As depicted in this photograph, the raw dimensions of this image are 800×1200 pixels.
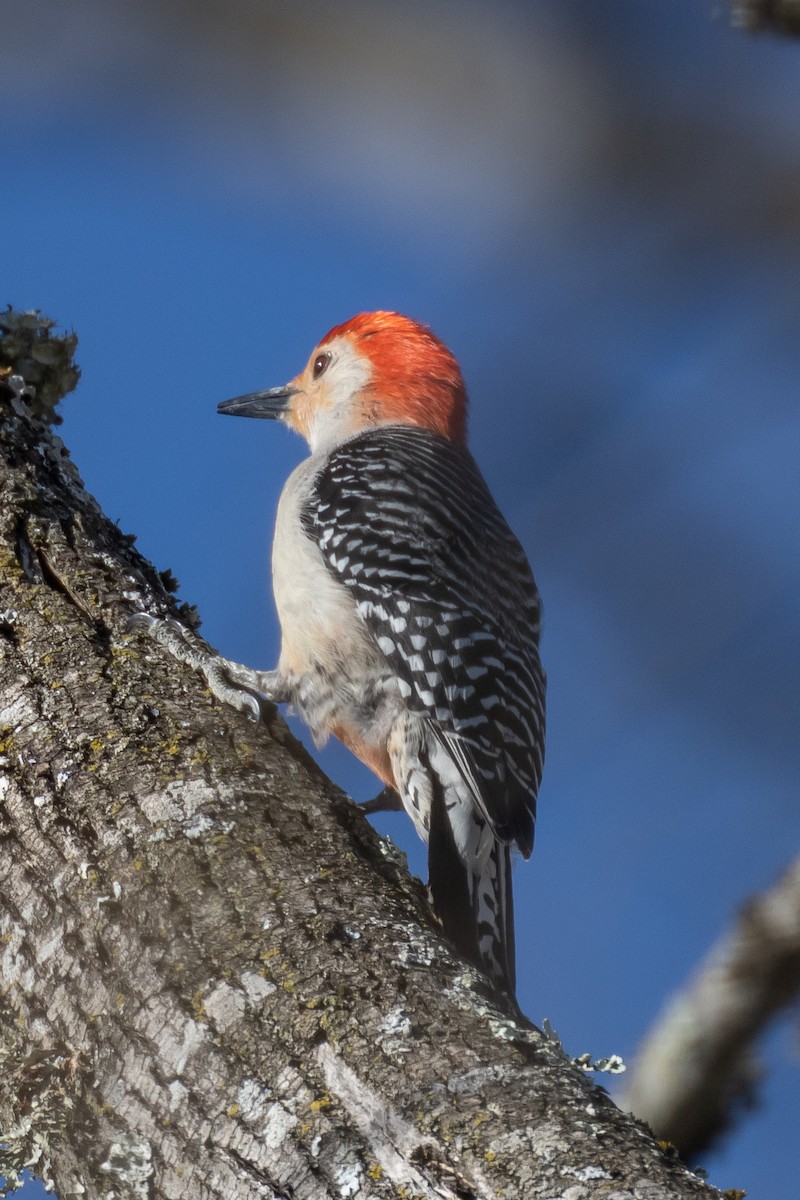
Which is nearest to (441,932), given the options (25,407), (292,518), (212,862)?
(212,862)

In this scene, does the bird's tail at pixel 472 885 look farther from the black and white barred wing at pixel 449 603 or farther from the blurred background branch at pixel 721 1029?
the blurred background branch at pixel 721 1029

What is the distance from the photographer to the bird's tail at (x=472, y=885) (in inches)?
156

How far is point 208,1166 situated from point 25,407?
3064mm

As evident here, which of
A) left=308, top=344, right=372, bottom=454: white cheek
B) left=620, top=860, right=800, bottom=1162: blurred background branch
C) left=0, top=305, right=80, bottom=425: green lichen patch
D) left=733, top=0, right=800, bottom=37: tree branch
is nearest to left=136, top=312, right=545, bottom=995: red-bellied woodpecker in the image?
left=620, top=860, right=800, bottom=1162: blurred background branch

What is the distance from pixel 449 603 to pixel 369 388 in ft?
8.15

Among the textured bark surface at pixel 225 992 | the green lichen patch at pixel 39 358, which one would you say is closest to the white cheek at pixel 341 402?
the green lichen patch at pixel 39 358

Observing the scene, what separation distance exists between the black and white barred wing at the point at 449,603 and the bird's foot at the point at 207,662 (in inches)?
38.3

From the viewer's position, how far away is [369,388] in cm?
739

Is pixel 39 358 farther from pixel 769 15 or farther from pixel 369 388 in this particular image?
pixel 769 15

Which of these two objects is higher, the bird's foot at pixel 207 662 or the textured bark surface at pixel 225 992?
the bird's foot at pixel 207 662

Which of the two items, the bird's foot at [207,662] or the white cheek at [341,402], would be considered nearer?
the bird's foot at [207,662]

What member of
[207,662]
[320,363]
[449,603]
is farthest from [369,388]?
[207,662]

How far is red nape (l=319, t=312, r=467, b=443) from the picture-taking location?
7301 millimetres

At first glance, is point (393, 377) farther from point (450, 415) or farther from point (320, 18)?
point (320, 18)
